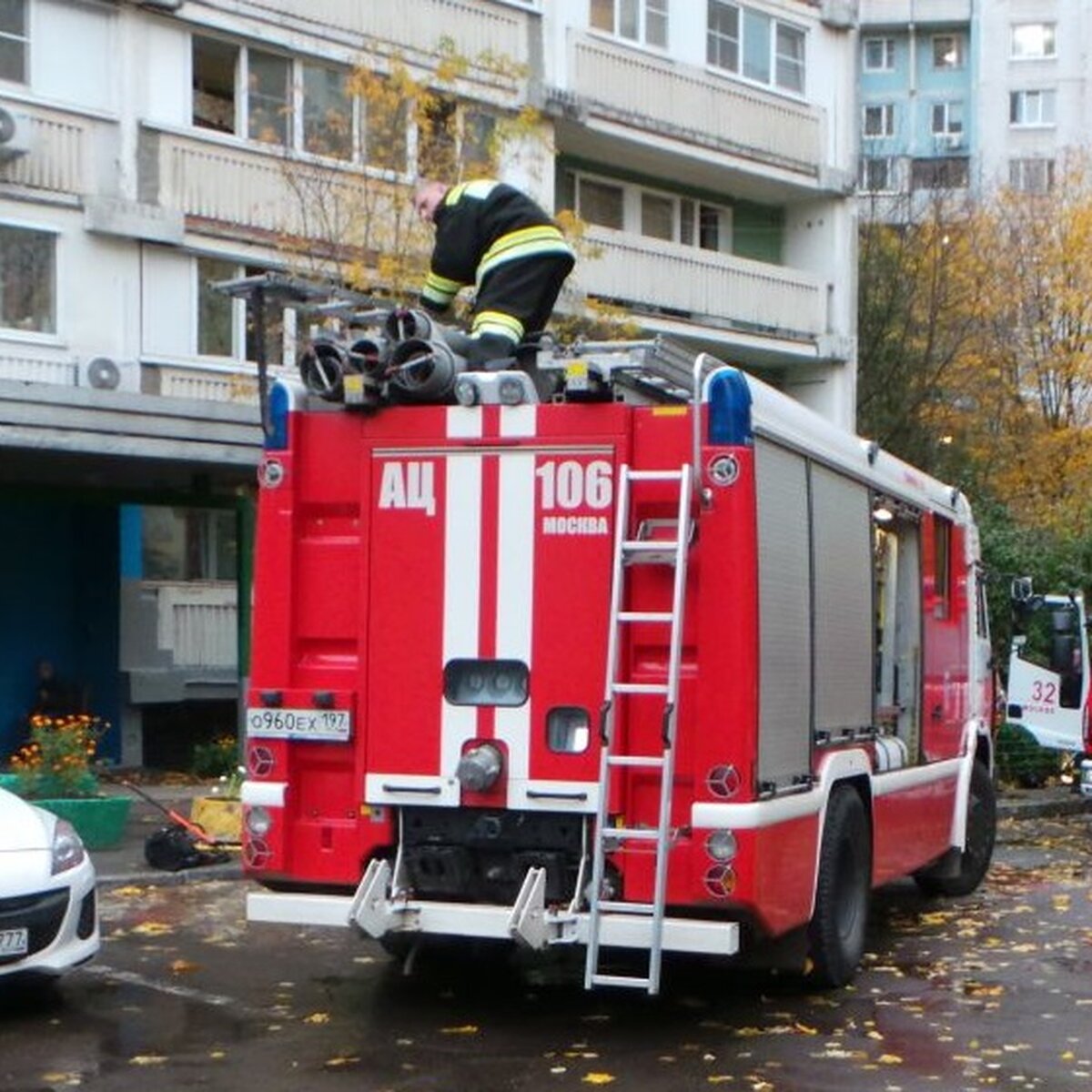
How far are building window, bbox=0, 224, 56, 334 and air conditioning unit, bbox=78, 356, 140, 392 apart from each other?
0.56 meters

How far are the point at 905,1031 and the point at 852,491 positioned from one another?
8.82ft

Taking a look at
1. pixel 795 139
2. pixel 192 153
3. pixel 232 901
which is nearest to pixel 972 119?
pixel 795 139

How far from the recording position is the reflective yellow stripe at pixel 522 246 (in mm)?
9211

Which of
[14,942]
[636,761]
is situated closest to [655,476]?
[636,761]

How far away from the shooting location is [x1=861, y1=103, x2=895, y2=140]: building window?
60844 mm

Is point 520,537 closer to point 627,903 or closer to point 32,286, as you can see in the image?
point 627,903

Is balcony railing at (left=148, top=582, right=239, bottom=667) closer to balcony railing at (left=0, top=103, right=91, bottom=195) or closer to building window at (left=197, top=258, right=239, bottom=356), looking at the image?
building window at (left=197, top=258, right=239, bottom=356)

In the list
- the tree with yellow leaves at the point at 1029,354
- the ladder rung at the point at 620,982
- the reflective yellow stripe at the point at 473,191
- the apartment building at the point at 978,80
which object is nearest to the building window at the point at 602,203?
the tree with yellow leaves at the point at 1029,354

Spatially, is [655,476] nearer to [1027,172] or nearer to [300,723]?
[300,723]

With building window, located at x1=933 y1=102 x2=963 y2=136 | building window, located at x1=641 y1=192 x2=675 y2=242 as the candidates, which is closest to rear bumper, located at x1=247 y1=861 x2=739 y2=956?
building window, located at x1=641 y1=192 x2=675 y2=242

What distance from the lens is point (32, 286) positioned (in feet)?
68.8

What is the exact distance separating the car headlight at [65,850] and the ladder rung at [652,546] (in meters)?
2.97

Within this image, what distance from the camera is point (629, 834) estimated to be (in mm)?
8016

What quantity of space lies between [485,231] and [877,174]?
35.0 metres
